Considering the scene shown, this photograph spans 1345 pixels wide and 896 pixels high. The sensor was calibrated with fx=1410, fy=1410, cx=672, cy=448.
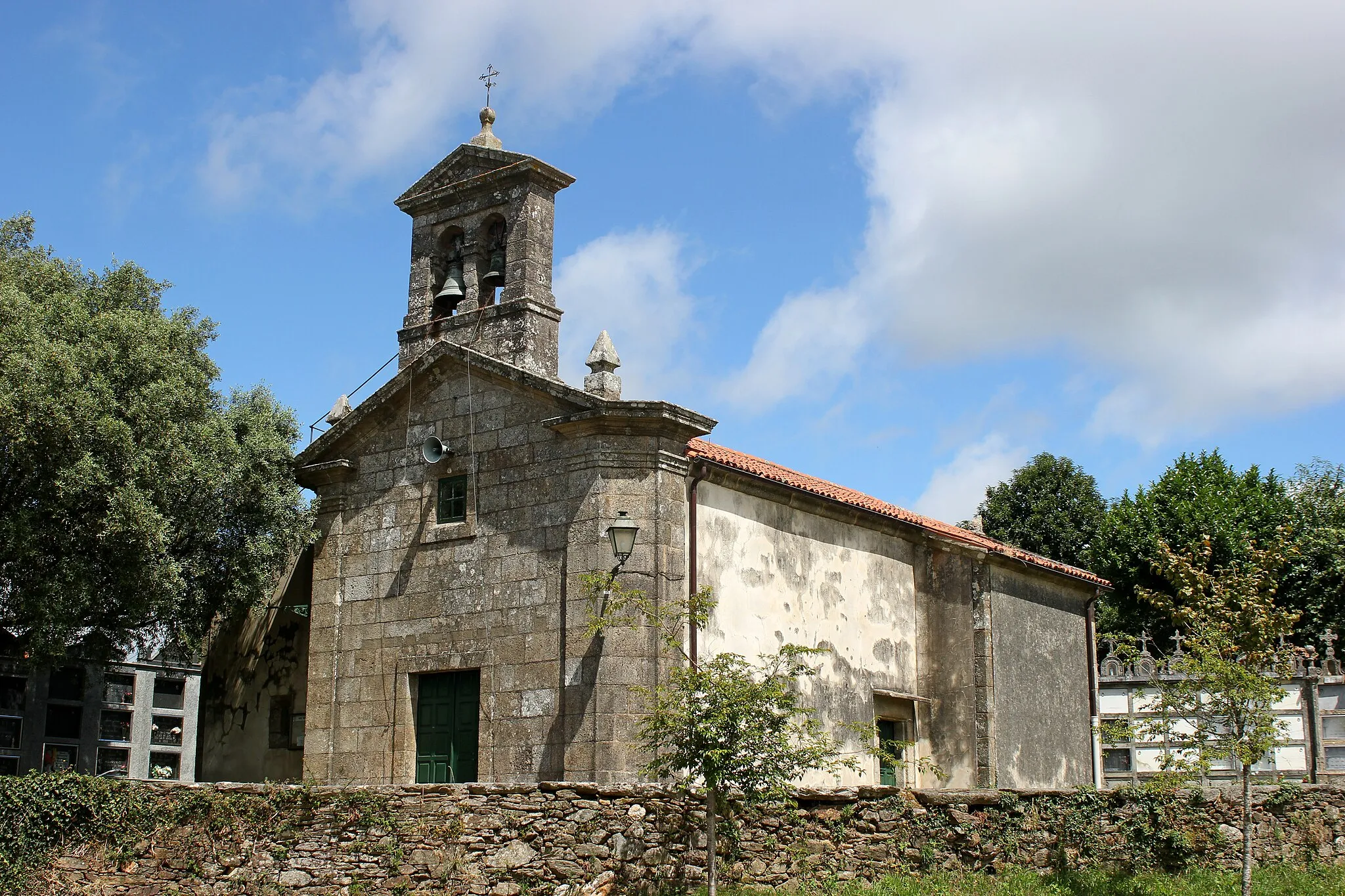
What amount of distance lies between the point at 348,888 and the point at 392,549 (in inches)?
230

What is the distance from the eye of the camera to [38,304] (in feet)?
56.4

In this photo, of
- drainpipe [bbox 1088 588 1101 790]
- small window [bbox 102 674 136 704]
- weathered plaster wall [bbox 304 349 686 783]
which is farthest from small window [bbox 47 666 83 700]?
drainpipe [bbox 1088 588 1101 790]

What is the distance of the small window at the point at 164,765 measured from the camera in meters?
19.7

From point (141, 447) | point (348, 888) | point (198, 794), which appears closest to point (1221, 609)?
point (348, 888)

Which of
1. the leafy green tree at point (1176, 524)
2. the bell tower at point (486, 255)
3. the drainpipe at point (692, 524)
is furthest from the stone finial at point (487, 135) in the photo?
the leafy green tree at point (1176, 524)

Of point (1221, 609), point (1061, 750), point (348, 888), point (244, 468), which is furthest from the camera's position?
point (1061, 750)

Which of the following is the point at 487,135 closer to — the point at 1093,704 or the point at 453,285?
the point at 453,285

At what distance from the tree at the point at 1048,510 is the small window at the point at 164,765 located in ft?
96.0

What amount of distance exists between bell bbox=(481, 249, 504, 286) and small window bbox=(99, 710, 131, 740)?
7.79m

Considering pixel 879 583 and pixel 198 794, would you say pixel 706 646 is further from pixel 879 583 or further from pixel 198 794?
pixel 198 794

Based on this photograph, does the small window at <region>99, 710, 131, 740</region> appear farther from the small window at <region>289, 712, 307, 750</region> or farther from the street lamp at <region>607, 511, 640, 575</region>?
the street lamp at <region>607, 511, 640, 575</region>

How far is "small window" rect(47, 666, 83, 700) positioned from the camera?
61.6ft

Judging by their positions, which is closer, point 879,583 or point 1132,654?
point 1132,654

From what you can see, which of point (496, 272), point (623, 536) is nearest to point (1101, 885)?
point (623, 536)
